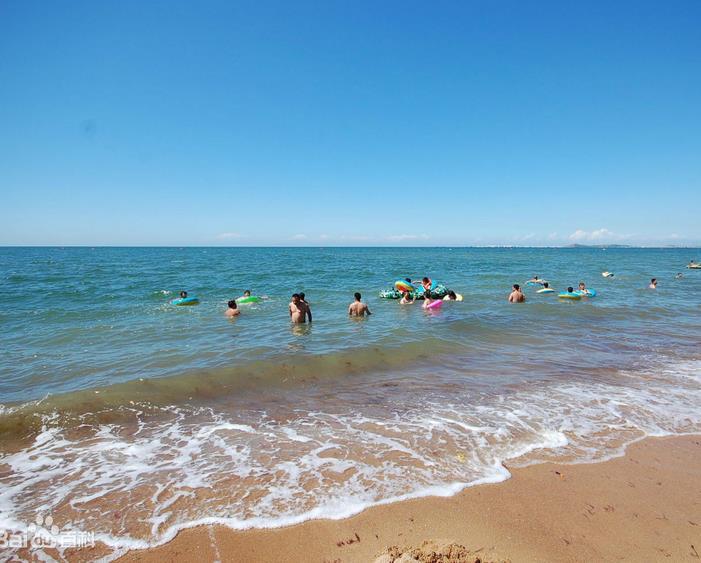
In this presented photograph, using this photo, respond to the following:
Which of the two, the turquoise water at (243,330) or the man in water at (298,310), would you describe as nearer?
the turquoise water at (243,330)

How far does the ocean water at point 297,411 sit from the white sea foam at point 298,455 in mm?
23

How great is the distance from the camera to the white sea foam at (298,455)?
11.5 feet

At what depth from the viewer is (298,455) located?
4473 millimetres

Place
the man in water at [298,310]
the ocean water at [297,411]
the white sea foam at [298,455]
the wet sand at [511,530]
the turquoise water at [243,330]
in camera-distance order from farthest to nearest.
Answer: the man in water at [298,310], the turquoise water at [243,330], the ocean water at [297,411], the white sea foam at [298,455], the wet sand at [511,530]

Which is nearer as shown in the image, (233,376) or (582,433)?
(582,433)

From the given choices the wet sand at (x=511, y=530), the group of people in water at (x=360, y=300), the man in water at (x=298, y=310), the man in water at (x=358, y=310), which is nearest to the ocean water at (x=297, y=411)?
the wet sand at (x=511, y=530)

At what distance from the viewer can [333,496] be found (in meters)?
3.66

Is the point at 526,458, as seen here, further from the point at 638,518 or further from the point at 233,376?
the point at 233,376

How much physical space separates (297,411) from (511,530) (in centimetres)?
348

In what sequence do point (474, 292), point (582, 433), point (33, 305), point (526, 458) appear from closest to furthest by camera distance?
point (526, 458)
point (582, 433)
point (33, 305)
point (474, 292)

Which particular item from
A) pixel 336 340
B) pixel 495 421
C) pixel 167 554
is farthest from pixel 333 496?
pixel 336 340

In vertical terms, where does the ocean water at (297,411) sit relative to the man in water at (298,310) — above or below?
below

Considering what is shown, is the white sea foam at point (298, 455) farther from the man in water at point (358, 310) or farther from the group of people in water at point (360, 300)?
the man in water at point (358, 310)

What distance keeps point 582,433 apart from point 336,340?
21.3 feet
